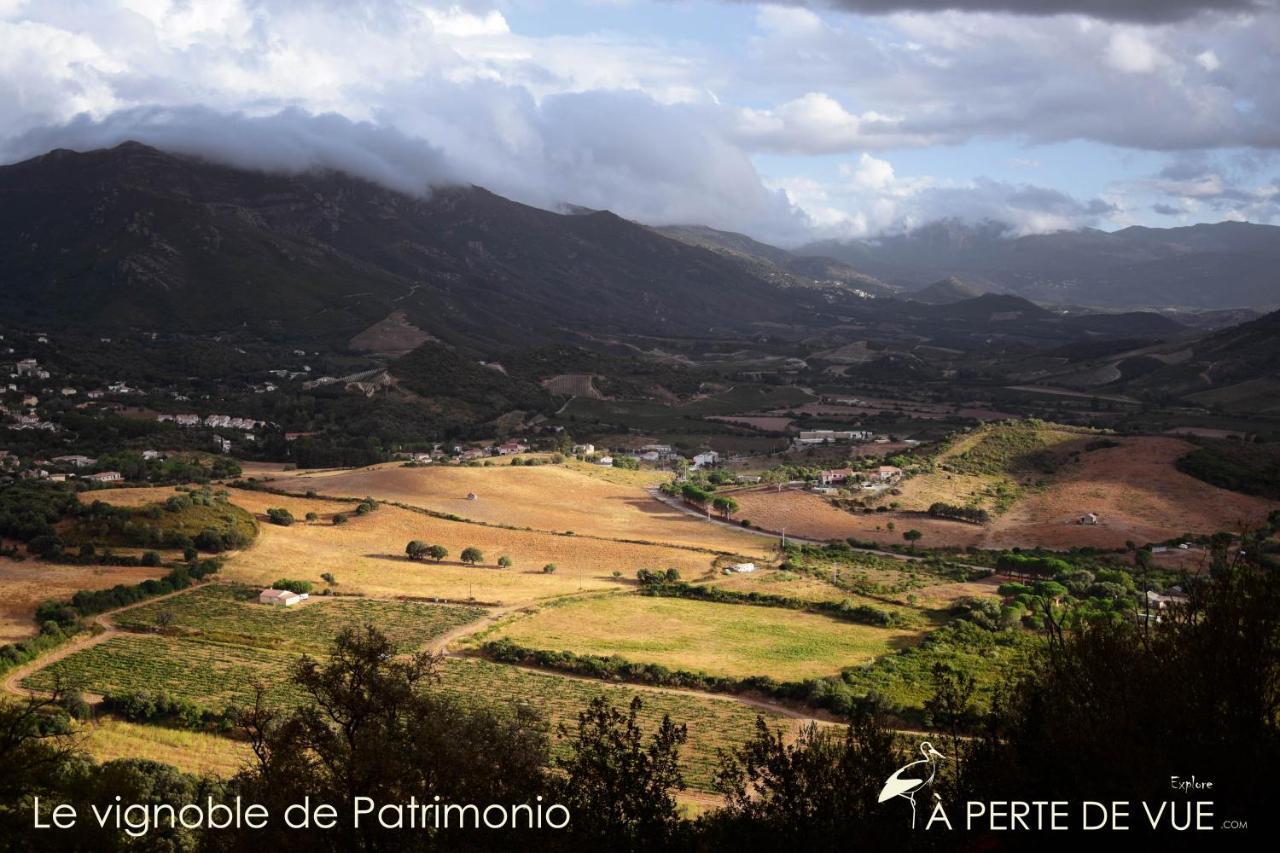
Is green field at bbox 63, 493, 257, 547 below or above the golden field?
above

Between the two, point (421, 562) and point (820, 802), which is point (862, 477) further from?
point (820, 802)

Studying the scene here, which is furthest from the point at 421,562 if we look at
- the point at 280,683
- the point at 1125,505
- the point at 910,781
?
the point at 1125,505

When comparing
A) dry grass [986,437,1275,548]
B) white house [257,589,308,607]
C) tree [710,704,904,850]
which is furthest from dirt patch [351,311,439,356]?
tree [710,704,904,850]

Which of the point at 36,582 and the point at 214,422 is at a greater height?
the point at 214,422

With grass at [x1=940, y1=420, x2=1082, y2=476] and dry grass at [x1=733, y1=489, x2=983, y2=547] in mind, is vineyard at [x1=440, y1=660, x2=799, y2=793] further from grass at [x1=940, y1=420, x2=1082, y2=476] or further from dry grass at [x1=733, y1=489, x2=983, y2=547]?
grass at [x1=940, y1=420, x2=1082, y2=476]

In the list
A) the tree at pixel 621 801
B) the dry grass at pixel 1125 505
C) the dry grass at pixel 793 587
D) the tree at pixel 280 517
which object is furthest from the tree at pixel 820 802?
the dry grass at pixel 1125 505

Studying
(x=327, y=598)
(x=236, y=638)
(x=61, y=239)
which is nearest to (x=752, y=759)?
(x=236, y=638)

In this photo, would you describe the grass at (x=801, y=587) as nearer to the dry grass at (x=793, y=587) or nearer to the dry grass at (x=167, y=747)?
the dry grass at (x=793, y=587)
